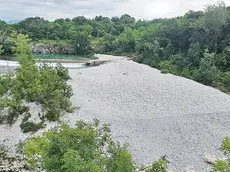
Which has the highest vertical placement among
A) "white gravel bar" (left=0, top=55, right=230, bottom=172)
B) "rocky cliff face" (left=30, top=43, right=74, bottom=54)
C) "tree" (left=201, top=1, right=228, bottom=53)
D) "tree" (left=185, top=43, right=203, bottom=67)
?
"tree" (left=201, top=1, right=228, bottom=53)

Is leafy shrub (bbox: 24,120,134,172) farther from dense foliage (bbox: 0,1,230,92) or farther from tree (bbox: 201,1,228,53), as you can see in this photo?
tree (bbox: 201,1,228,53)

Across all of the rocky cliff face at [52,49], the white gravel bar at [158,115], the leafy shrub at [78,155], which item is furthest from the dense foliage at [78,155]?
the rocky cliff face at [52,49]

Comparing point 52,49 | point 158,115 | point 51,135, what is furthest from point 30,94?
point 52,49

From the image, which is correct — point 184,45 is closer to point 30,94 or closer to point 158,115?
point 158,115

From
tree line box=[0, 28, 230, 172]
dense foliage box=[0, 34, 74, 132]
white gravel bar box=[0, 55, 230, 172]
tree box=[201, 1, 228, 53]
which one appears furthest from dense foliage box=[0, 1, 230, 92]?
dense foliage box=[0, 34, 74, 132]

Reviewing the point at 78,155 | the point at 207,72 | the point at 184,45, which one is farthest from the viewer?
the point at 184,45

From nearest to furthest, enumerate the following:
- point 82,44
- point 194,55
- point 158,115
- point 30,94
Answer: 1. point 30,94
2. point 158,115
3. point 194,55
4. point 82,44

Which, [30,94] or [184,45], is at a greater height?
[184,45]

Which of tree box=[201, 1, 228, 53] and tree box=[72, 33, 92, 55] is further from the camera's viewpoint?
tree box=[72, 33, 92, 55]
